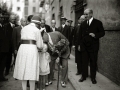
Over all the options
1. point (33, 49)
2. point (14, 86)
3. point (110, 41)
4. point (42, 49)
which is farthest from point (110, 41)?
point (14, 86)

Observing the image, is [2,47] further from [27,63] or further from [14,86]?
[27,63]

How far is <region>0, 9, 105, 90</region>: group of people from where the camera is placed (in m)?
3.94

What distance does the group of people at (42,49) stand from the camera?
3943 mm

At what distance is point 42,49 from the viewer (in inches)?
166

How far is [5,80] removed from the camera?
237 inches

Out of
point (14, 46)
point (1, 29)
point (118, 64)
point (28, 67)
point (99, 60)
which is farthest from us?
point (99, 60)

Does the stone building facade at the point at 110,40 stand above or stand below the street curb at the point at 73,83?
above

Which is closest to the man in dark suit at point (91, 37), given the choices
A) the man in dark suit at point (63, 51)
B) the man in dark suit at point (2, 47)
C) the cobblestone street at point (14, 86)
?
the man in dark suit at point (63, 51)

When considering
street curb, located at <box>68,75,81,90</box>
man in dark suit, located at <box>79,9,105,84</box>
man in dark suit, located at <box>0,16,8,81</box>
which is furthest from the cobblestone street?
man in dark suit, located at <box>79,9,105,84</box>

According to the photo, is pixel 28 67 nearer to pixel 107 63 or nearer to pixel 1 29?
pixel 1 29

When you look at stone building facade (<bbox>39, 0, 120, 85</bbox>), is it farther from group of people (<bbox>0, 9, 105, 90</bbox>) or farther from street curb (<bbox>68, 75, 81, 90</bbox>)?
street curb (<bbox>68, 75, 81, 90</bbox>)

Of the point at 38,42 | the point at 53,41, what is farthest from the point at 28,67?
the point at 53,41

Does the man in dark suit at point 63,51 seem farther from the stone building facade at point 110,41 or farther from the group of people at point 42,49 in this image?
the stone building facade at point 110,41

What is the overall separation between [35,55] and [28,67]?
304 mm
